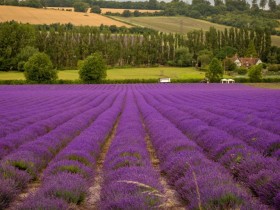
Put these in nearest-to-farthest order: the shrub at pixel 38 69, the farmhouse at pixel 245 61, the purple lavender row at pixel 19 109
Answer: the purple lavender row at pixel 19 109 → the shrub at pixel 38 69 → the farmhouse at pixel 245 61

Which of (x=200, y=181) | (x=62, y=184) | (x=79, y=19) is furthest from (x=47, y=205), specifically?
(x=79, y=19)

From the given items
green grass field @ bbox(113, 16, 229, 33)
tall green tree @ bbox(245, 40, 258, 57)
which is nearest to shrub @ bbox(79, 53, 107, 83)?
tall green tree @ bbox(245, 40, 258, 57)

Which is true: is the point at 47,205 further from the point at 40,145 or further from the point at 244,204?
the point at 40,145

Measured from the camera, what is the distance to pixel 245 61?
11719 cm

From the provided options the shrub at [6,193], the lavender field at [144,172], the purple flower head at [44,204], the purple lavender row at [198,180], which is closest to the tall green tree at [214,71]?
the lavender field at [144,172]

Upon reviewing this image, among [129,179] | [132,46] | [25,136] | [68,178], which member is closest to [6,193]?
[68,178]

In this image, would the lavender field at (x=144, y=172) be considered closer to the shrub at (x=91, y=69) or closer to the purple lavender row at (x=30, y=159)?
the purple lavender row at (x=30, y=159)

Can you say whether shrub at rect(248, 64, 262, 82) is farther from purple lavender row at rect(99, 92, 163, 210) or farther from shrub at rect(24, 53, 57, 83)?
purple lavender row at rect(99, 92, 163, 210)

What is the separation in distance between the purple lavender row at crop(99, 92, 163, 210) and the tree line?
98939mm

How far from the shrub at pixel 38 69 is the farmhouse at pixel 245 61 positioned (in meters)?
59.7

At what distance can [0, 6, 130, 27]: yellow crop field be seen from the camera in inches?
5423

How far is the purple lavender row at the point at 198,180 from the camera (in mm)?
5148

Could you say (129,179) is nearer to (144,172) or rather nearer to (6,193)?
(144,172)

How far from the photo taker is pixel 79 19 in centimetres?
15362
